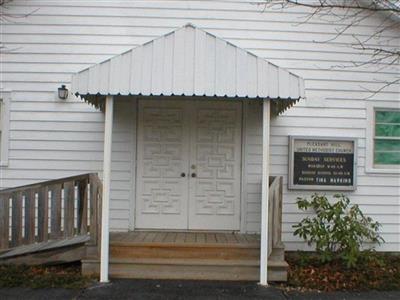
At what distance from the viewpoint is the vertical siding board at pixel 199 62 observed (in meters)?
6.11

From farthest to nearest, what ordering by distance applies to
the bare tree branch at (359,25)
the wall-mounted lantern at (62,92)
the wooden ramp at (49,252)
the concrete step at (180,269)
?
the bare tree branch at (359,25) < the wall-mounted lantern at (62,92) < the wooden ramp at (49,252) < the concrete step at (180,269)

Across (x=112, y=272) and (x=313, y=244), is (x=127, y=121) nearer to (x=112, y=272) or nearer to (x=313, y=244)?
(x=112, y=272)

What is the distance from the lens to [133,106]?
27.1ft

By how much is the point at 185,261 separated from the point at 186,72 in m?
2.62

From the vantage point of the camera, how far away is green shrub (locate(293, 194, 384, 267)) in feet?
24.0

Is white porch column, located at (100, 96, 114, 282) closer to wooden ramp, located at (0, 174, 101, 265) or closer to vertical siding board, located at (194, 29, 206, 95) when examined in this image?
wooden ramp, located at (0, 174, 101, 265)

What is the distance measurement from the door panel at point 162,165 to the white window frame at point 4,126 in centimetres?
216

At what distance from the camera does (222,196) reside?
324 inches

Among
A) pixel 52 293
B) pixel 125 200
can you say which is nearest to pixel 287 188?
pixel 125 200

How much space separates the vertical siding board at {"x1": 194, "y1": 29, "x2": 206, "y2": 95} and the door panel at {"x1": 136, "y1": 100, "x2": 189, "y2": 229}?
217 centimetres

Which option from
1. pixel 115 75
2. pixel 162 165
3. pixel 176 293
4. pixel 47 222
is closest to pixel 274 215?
pixel 176 293

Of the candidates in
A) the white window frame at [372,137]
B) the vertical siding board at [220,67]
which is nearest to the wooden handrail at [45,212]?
the vertical siding board at [220,67]

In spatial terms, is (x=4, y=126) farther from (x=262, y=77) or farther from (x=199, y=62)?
(x=262, y=77)

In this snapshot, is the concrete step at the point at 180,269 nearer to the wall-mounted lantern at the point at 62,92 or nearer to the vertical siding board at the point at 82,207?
the vertical siding board at the point at 82,207
